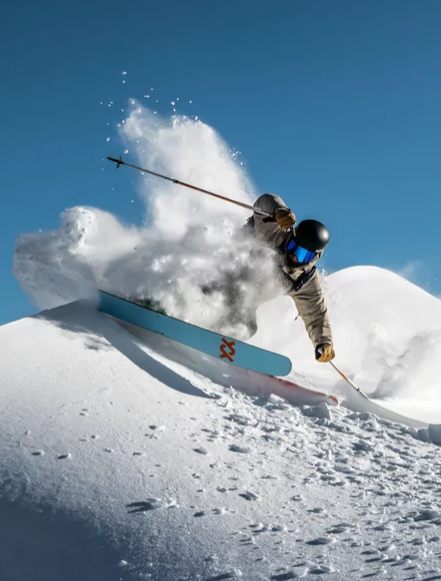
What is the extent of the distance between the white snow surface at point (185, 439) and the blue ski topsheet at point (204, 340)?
12 cm

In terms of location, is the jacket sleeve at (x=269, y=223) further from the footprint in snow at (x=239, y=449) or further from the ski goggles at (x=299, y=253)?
the footprint in snow at (x=239, y=449)

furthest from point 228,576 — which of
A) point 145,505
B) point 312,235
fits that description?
point 312,235

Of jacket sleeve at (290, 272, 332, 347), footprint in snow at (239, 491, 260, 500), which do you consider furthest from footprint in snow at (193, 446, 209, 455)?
jacket sleeve at (290, 272, 332, 347)

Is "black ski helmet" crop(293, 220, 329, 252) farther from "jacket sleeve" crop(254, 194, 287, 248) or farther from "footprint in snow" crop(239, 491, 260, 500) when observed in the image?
"footprint in snow" crop(239, 491, 260, 500)

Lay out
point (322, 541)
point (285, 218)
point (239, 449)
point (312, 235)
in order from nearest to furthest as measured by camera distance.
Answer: point (322, 541)
point (239, 449)
point (312, 235)
point (285, 218)

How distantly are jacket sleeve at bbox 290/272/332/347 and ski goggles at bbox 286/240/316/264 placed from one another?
440 mm

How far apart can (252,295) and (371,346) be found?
304 centimetres

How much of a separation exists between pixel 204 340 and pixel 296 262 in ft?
4.18

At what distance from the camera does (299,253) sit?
20.4ft

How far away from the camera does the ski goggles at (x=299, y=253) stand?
6.15m

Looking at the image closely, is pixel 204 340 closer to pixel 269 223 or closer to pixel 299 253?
pixel 299 253

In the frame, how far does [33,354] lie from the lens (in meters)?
5.29

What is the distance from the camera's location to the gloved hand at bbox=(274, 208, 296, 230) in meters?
6.18

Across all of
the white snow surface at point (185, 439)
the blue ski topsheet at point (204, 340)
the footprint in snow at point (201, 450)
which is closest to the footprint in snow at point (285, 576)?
the white snow surface at point (185, 439)
